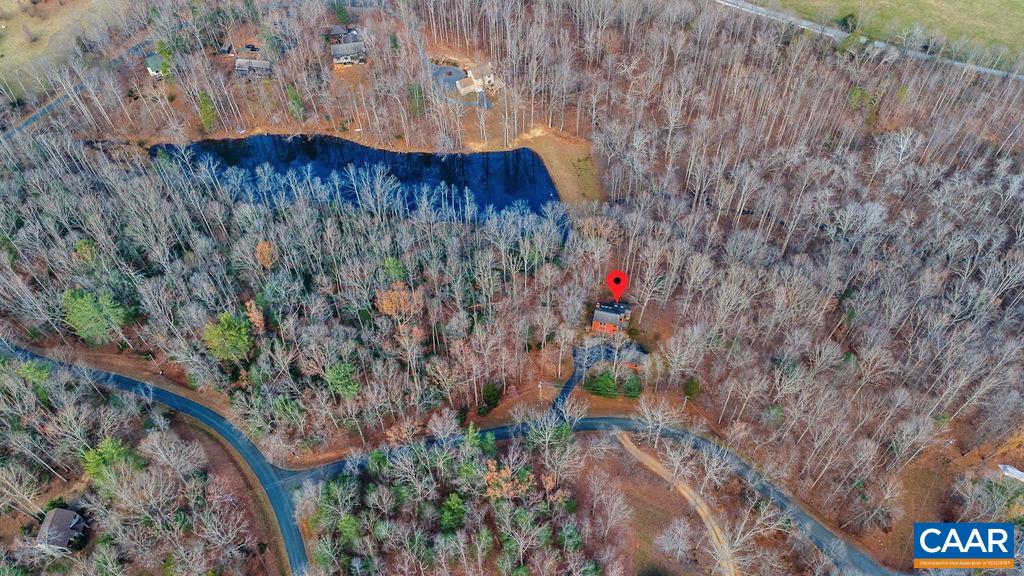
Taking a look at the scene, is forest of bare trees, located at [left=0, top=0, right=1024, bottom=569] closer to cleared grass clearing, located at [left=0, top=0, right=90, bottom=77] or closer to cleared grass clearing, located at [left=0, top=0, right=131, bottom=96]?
cleared grass clearing, located at [left=0, top=0, right=131, bottom=96]

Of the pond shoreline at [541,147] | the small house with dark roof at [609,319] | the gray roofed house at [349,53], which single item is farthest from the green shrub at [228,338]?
the gray roofed house at [349,53]

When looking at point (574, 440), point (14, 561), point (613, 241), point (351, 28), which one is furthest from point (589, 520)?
point (351, 28)

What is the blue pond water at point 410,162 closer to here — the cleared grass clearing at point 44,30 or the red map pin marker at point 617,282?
the red map pin marker at point 617,282

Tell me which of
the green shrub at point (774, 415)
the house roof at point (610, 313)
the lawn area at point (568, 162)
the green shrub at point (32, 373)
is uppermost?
the lawn area at point (568, 162)

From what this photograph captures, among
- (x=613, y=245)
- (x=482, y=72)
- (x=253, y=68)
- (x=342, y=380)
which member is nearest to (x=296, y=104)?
(x=253, y=68)

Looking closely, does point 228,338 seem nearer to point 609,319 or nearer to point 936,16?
point 609,319

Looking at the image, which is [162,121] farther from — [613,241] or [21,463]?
[613,241]
